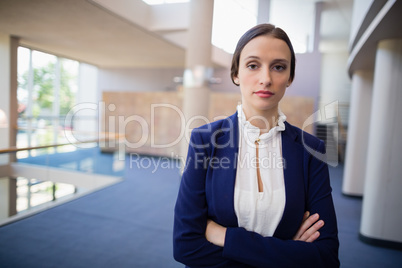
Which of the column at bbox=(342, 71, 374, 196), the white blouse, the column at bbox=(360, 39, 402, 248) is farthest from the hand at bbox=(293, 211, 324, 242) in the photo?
the column at bbox=(342, 71, 374, 196)

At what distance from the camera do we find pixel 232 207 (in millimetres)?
1015

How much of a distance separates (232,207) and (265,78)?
485 mm

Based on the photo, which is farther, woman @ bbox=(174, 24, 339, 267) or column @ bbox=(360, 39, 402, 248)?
column @ bbox=(360, 39, 402, 248)

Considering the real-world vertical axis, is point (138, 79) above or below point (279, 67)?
above

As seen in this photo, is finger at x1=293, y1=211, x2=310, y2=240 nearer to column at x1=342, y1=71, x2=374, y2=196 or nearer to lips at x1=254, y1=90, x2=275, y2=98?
lips at x1=254, y1=90, x2=275, y2=98

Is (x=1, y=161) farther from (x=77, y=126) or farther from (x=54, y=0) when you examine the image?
(x=77, y=126)

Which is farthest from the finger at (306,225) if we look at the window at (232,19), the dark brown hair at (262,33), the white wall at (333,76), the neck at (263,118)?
the white wall at (333,76)

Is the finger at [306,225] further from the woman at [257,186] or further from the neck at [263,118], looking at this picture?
the neck at [263,118]

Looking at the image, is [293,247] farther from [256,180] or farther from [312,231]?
[256,180]

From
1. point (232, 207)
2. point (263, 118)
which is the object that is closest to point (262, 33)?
point (263, 118)

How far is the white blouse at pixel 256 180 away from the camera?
3.32ft

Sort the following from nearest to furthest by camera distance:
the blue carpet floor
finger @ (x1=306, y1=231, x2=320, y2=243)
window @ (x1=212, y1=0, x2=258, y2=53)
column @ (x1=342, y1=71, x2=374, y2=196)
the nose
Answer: the nose
finger @ (x1=306, y1=231, x2=320, y2=243)
window @ (x1=212, y1=0, x2=258, y2=53)
the blue carpet floor
column @ (x1=342, y1=71, x2=374, y2=196)

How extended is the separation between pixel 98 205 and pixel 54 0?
128 inches

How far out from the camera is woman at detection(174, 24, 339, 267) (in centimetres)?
98
